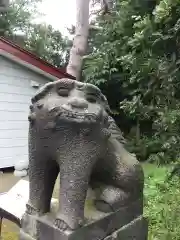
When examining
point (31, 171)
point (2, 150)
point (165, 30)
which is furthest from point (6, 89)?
point (31, 171)

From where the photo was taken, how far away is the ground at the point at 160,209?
9.13 feet

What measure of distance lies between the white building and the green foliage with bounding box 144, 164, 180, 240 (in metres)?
2.60

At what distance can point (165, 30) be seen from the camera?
2.44m

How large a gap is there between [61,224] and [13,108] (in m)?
4.88

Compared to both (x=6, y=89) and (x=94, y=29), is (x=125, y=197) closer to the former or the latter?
(x=6, y=89)

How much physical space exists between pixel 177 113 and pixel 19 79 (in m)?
4.24

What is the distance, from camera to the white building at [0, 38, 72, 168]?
5742 millimetres

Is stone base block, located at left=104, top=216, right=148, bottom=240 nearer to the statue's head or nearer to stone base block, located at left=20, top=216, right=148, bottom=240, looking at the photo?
stone base block, located at left=20, top=216, right=148, bottom=240

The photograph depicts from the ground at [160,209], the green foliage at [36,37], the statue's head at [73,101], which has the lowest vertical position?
the ground at [160,209]

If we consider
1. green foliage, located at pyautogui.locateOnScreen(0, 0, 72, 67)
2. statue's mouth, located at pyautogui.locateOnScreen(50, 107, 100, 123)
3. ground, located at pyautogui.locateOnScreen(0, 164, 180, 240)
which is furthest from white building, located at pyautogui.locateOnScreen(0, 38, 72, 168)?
green foliage, located at pyautogui.locateOnScreen(0, 0, 72, 67)

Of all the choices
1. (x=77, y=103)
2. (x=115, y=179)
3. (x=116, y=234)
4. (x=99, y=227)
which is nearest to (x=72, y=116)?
(x=77, y=103)

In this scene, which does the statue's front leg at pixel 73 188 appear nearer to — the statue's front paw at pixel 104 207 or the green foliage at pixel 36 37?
the statue's front paw at pixel 104 207

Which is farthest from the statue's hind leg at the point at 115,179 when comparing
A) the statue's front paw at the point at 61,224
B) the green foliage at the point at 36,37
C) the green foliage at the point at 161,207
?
the green foliage at the point at 36,37

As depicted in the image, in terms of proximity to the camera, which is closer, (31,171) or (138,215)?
(31,171)
